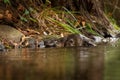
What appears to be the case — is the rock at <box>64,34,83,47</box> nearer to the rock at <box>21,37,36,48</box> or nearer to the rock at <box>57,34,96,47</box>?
the rock at <box>57,34,96,47</box>

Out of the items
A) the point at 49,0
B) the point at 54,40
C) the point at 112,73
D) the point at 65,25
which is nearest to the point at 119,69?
the point at 112,73

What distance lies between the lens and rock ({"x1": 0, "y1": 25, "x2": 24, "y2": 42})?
9453 millimetres

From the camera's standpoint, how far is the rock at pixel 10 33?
31.0 feet

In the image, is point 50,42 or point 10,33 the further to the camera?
point 10,33

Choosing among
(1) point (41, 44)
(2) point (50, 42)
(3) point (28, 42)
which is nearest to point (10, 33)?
(3) point (28, 42)

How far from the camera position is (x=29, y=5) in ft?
36.9

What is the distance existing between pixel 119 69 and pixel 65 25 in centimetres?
705

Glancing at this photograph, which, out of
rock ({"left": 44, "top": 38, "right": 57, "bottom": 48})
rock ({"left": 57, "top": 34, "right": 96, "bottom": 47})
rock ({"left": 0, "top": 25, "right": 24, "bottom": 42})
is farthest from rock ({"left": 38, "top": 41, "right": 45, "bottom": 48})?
rock ({"left": 0, "top": 25, "right": 24, "bottom": 42})

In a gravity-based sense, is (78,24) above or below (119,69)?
above

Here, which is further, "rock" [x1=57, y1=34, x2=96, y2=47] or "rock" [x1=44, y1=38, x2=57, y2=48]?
"rock" [x1=57, y1=34, x2=96, y2=47]

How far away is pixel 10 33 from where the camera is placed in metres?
9.64

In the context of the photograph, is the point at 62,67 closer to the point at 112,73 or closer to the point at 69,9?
the point at 112,73

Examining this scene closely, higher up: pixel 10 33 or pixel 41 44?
pixel 10 33

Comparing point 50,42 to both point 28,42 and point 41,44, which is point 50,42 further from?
point 28,42
